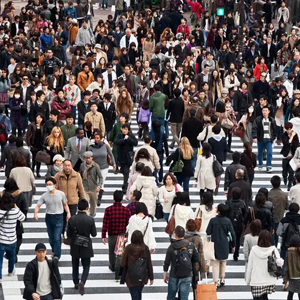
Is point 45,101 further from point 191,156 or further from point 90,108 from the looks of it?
point 191,156

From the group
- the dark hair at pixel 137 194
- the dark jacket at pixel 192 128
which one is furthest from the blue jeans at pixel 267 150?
the dark hair at pixel 137 194

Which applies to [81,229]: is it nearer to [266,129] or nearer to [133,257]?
[133,257]

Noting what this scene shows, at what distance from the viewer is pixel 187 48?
95.4ft

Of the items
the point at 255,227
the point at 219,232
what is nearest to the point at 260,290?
the point at 255,227

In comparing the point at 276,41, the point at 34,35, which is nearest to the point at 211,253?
the point at 34,35

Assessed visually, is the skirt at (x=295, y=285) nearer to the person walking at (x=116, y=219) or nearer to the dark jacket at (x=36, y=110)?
the person walking at (x=116, y=219)

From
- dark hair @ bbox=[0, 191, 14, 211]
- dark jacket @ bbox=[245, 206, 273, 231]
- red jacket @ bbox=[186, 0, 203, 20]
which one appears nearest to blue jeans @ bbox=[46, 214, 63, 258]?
dark hair @ bbox=[0, 191, 14, 211]

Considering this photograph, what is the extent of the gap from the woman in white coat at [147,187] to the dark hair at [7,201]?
2.30 meters

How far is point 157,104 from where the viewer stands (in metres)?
22.3

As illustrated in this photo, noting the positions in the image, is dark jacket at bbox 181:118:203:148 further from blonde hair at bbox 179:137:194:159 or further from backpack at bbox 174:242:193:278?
backpack at bbox 174:242:193:278

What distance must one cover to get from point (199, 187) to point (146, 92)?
550 centimetres

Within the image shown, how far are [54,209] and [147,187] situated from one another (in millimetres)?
1639

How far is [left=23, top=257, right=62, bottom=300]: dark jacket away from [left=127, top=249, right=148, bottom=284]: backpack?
1.04 metres

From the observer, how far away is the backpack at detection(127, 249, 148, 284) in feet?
46.0
